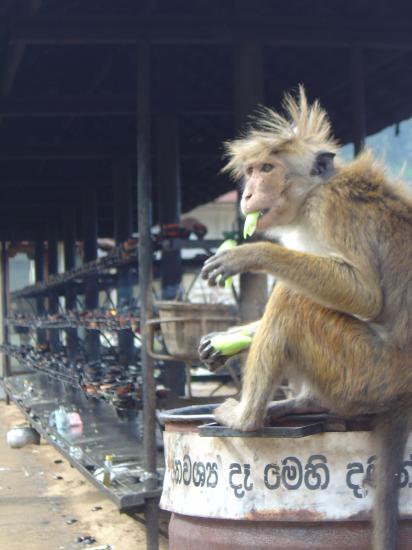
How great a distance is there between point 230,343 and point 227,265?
0.56 metres

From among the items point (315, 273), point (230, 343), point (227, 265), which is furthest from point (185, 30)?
point (315, 273)

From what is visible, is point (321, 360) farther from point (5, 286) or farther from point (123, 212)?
point (5, 286)

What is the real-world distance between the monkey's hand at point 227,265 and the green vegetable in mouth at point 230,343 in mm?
478

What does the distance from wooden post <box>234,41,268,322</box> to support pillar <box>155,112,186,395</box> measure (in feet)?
8.11

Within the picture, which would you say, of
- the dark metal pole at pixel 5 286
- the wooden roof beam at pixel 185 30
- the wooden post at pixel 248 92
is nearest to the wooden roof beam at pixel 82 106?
the wooden roof beam at pixel 185 30

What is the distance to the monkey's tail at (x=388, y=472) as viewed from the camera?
129 inches

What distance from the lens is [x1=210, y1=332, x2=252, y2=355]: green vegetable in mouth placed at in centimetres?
418

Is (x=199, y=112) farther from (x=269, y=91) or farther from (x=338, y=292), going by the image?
(x=338, y=292)

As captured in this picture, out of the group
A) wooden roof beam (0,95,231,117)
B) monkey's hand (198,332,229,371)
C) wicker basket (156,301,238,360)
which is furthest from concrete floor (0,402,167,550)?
wooden roof beam (0,95,231,117)

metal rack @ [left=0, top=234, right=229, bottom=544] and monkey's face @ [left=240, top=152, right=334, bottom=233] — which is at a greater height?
monkey's face @ [left=240, top=152, right=334, bottom=233]

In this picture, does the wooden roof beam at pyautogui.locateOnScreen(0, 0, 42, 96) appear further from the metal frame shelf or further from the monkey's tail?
the monkey's tail

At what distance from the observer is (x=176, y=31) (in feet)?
28.9

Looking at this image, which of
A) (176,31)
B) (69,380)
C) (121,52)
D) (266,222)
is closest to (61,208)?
(69,380)

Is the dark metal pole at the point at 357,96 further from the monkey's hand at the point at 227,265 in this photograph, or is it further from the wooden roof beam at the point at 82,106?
the monkey's hand at the point at 227,265
